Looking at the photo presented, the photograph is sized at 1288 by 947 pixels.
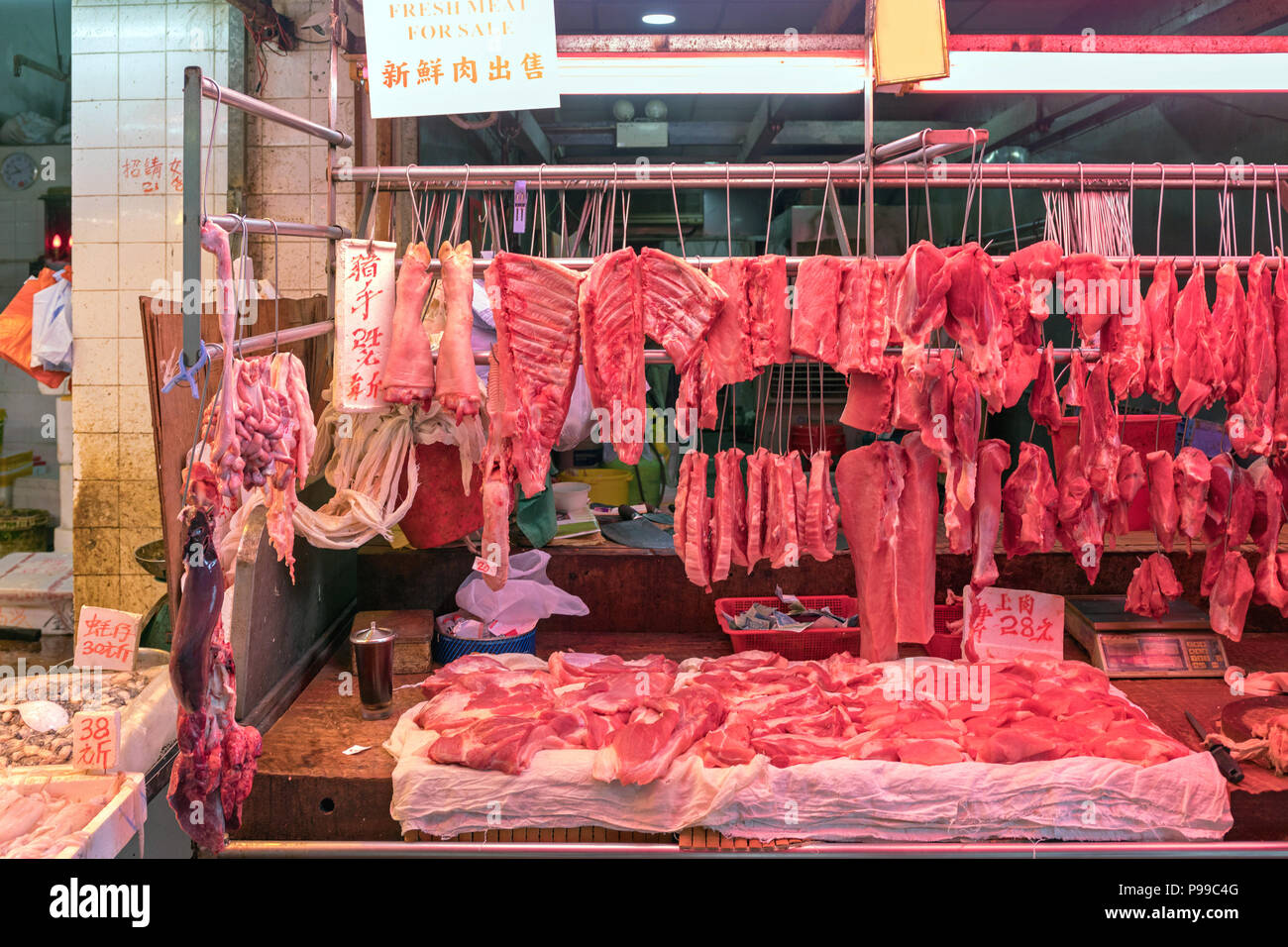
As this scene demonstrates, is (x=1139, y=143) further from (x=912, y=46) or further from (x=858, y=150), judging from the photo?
(x=912, y=46)

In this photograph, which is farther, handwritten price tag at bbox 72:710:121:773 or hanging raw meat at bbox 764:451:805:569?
hanging raw meat at bbox 764:451:805:569

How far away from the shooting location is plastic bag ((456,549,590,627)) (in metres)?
5.00

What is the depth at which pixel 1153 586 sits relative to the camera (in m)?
4.60

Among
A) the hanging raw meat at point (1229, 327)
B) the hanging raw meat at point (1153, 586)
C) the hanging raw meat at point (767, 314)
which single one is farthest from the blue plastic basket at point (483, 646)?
the hanging raw meat at point (1229, 327)

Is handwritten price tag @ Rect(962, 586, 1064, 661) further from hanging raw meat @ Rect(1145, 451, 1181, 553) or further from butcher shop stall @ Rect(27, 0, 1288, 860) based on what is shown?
hanging raw meat @ Rect(1145, 451, 1181, 553)

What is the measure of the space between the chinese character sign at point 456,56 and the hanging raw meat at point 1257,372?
9.52 feet

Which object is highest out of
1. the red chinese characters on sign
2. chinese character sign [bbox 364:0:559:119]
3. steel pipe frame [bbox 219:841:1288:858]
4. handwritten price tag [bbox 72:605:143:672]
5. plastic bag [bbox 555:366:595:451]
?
the red chinese characters on sign

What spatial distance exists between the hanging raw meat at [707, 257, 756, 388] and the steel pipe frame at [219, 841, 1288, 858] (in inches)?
68.5

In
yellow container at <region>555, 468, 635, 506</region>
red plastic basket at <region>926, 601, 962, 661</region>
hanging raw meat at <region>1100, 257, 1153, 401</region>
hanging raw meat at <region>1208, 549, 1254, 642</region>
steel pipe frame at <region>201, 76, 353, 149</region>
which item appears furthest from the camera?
yellow container at <region>555, 468, 635, 506</region>

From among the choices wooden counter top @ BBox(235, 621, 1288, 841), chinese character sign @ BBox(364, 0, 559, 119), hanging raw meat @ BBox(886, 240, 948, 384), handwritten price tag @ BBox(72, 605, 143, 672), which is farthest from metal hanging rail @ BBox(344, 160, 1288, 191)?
wooden counter top @ BBox(235, 621, 1288, 841)

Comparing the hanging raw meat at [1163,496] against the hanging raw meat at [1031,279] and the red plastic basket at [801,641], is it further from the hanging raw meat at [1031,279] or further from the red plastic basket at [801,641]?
the red plastic basket at [801,641]

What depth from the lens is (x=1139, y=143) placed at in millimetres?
8203

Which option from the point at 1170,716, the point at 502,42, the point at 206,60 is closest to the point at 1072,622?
the point at 1170,716

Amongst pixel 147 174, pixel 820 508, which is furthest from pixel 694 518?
pixel 147 174
